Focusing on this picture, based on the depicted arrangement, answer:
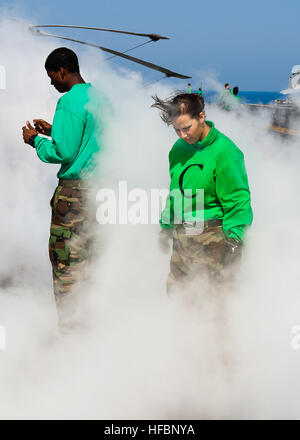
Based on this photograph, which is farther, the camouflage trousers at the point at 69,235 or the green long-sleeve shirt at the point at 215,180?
the camouflage trousers at the point at 69,235

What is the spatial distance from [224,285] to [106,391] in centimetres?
86

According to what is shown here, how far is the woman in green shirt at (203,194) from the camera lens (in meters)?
2.45

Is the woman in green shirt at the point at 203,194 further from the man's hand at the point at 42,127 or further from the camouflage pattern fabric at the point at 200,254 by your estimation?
the man's hand at the point at 42,127

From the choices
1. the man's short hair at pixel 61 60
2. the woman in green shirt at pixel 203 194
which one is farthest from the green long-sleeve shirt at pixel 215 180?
the man's short hair at pixel 61 60

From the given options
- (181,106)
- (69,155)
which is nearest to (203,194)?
(181,106)

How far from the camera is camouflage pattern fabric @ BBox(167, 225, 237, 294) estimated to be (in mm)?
2609

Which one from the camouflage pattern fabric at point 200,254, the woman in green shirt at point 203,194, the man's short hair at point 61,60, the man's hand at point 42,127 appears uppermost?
the man's short hair at point 61,60

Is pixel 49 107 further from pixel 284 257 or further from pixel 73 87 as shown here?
pixel 284 257

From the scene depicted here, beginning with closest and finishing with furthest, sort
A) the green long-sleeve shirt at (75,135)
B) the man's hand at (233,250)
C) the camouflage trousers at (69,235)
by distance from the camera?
1. the man's hand at (233,250)
2. the green long-sleeve shirt at (75,135)
3. the camouflage trousers at (69,235)

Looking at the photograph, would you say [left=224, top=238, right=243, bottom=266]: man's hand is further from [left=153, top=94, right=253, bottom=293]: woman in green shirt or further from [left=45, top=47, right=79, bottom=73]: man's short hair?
[left=45, top=47, right=79, bottom=73]: man's short hair

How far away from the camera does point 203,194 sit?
2.55 m

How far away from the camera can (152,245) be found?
4.14m

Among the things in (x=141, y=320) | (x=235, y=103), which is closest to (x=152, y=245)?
(x=141, y=320)

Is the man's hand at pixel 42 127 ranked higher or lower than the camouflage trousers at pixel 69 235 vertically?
higher
